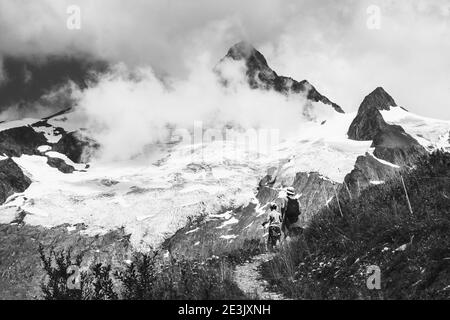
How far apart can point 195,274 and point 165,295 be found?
11.4 feet

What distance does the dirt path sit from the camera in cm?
1863

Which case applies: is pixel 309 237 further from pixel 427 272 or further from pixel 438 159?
pixel 427 272

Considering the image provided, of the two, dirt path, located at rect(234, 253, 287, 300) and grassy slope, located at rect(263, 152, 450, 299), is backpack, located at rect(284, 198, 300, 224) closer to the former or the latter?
dirt path, located at rect(234, 253, 287, 300)

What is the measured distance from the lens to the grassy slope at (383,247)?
1608cm

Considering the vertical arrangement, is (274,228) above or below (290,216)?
below

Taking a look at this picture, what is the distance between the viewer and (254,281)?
2175cm

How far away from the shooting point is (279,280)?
2058 centimetres

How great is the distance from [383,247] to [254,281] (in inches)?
210

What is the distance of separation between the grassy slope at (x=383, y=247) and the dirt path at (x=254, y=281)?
431 millimetres

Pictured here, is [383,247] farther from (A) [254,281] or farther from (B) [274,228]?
(B) [274,228]

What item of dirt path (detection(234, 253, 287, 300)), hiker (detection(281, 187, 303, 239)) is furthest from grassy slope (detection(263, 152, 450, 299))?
hiker (detection(281, 187, 303, 239))

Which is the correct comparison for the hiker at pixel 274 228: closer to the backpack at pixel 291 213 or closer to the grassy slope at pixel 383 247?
the backpack at pixel 291 213

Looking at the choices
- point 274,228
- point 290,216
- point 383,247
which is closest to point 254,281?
point 383,247
